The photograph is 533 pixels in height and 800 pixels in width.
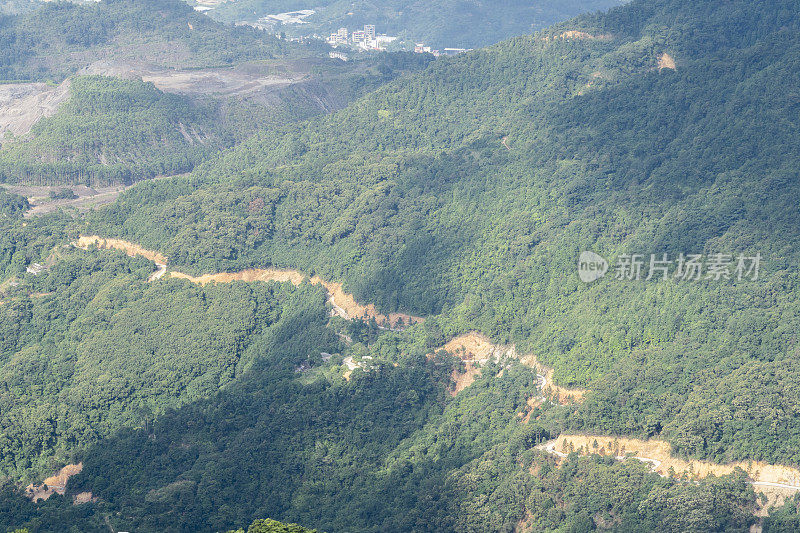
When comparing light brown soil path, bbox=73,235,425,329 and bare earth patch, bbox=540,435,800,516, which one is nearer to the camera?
bare earth patch, bbox=540,435,800,516

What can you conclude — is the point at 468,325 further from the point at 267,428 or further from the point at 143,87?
the point at 143,87

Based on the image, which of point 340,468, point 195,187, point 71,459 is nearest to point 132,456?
A: point 71,459

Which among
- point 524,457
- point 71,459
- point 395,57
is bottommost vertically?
point 71,459

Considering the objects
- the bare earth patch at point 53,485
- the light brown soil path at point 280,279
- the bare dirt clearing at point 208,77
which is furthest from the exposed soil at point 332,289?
the bare dirt clearing at point 208,77

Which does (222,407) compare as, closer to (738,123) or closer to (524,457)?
(524,457)

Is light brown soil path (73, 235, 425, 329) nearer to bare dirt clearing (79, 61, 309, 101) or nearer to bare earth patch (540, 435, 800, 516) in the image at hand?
bare earth patch (540, 435, 800, 516)

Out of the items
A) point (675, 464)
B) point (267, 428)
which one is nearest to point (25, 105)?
point (267, 428)

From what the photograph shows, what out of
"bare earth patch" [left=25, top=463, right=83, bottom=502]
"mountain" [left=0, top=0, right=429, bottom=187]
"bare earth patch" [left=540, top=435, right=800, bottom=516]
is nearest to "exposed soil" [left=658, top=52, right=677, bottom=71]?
"mountain" [left=0, top=0, right=429, bottom=187]
